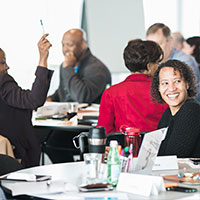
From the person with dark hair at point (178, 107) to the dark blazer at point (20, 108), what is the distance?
78 cm

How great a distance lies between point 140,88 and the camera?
135 inches

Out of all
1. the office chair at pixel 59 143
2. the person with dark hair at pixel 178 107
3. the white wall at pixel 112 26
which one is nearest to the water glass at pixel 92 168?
the person with dark hair at pixel 178 107

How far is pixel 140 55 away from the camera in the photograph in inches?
141

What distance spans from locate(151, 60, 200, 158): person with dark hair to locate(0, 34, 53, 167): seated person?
0.78m

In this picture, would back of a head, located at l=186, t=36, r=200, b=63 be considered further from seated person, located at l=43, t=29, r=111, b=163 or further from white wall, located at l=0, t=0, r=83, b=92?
white wall, located at l=0, t=0, r=83, b=92

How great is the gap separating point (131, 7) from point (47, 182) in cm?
759

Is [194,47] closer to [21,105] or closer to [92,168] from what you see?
[21,105]

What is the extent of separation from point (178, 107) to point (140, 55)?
0.82 meters

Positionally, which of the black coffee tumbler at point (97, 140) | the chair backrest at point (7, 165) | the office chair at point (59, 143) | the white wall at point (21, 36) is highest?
the white wall at point (21, 36)

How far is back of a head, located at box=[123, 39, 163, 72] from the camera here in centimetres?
357

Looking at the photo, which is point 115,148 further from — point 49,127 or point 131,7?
point 131,7

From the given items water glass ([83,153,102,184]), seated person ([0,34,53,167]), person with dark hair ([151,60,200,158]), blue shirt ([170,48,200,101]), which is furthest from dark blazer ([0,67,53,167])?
blue shirt ([170,48,200,101])

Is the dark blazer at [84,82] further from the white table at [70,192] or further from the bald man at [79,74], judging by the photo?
the white table at [70,192]

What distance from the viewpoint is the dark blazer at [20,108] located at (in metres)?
3.30
